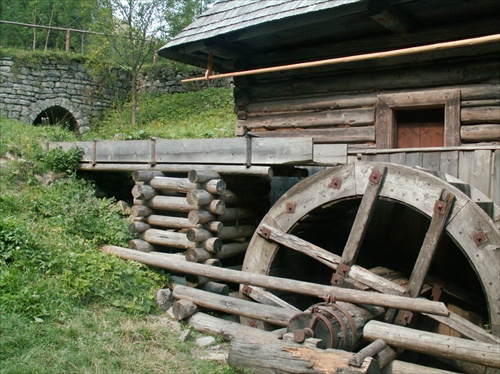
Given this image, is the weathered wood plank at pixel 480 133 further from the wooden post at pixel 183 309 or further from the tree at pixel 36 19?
the tree at pixel 36 19

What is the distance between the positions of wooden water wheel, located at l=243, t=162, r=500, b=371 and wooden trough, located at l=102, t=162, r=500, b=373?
0.01m

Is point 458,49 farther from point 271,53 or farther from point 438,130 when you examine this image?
point 271,53

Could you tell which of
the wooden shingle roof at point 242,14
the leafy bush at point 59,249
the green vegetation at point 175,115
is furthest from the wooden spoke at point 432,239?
the green vegetation at point 175,115

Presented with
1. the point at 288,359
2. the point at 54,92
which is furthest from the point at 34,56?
the point at 288,359

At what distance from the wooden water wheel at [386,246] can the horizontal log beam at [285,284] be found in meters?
0.16

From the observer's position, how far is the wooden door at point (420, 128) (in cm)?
677

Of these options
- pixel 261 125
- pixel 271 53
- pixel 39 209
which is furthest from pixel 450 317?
pixel 39 209

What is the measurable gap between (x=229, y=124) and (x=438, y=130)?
968 centimetres

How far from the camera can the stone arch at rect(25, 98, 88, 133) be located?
17.2 m

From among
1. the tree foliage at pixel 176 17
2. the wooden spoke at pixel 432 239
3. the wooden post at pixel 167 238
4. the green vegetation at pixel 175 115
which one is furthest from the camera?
the tree foliage at pixel 176 17

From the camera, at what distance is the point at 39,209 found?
7973 millimetres

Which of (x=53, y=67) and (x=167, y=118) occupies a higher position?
(x=53, y=67)

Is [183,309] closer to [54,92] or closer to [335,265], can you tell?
[335,265]

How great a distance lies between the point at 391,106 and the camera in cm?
684
